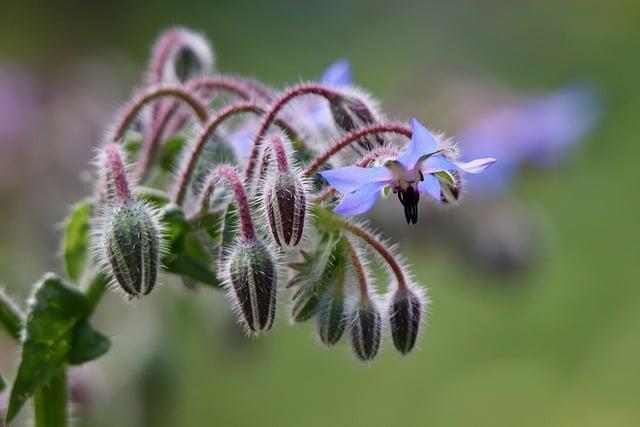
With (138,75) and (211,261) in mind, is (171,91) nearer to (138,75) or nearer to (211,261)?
(211,261)

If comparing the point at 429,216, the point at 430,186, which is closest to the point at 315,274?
the point at 430,186

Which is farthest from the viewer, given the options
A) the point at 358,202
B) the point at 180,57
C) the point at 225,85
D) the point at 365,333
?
the point at 180,57

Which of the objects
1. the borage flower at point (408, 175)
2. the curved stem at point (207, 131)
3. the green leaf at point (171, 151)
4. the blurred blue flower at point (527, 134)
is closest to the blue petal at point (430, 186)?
the borage flower at point (408, 175)

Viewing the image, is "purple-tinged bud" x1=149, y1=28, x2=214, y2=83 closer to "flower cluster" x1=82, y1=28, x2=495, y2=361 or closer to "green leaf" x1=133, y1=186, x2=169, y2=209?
"flower cluster" x1=82, y1=28, x2=495, y2=361

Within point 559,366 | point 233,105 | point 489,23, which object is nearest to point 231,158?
point 233,105

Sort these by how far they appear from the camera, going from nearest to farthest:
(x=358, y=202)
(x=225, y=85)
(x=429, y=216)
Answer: (x=358, y=202) < (x=225, y=85) < (x=429, y=216)

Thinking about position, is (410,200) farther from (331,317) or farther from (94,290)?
(94,290)

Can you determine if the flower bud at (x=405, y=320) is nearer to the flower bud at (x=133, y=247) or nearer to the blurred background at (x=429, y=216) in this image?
the blurred background at (x=429, y=216)
